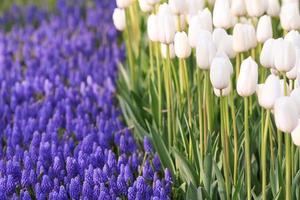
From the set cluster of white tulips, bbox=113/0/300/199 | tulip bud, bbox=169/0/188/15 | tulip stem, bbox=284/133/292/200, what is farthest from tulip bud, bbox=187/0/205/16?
tulip stem, bbox=284/133/292/200

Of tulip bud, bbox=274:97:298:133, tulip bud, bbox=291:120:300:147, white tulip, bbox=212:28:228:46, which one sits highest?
white tulip, bbox=212:28:228:46

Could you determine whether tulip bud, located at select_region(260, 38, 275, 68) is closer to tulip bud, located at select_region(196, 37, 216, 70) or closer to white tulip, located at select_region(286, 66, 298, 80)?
white tulip, located at select_region(286, 66, 298, 80)

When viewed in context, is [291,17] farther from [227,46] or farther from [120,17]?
[120,17]

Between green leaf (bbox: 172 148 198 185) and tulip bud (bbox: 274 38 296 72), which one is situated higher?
tulip bud (bbox: 274 38 296 72)

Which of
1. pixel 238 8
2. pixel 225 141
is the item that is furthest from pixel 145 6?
pixel 225 141

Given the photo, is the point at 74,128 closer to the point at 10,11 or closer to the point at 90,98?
the point at 90,98
